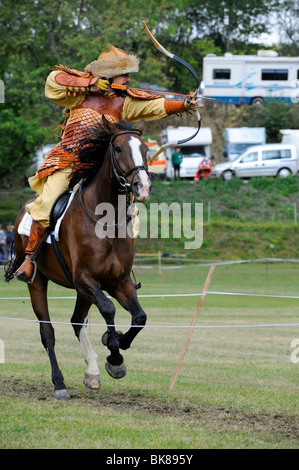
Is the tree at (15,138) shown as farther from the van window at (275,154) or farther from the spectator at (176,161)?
the van window at (275,154)

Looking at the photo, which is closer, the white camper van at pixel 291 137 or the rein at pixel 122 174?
the rein at pixel 122 174

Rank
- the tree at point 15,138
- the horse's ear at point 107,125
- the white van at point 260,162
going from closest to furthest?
the horse's ear at point 107,125 → the tree at point 15,138 → the white van at point 260,162

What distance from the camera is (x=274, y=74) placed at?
46906 mm

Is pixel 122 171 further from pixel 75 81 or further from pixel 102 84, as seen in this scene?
pixel 75 81

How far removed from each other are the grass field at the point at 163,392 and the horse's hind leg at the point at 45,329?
153mm

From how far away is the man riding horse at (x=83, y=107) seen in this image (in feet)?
26.8

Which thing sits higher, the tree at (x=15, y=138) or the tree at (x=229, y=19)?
the tree at (x=229, y=19)

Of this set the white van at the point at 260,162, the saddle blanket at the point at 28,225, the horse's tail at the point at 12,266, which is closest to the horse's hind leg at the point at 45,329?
the saddle blanket at the point at 28,225

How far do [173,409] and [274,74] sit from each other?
4209 centimetres

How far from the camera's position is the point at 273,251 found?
31.8 meters

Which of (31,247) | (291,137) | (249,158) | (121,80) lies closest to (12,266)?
(31,247)

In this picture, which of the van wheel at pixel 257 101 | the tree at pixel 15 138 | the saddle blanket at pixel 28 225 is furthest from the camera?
the van wheel at pixel 257 101

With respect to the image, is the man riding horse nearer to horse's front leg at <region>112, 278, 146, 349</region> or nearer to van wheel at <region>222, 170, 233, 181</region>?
horse's front leg at <region>112, 278, 146, 349</region>
